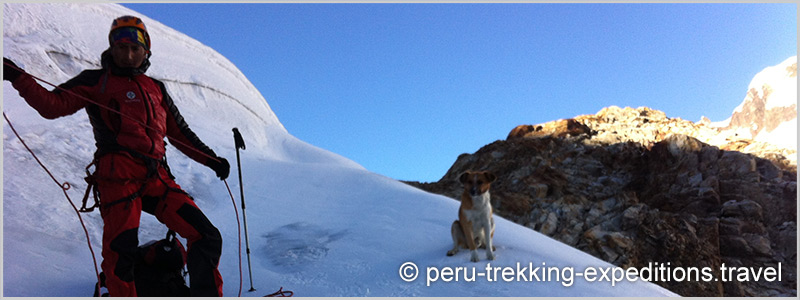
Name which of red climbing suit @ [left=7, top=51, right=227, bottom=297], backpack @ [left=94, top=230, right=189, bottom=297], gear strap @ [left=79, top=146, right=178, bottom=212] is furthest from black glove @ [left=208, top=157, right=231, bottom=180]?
backpack @ [left=94, top=230, right=189, bottom=297]

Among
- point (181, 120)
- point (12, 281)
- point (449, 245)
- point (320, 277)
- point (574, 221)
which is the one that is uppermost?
point (574, 221)

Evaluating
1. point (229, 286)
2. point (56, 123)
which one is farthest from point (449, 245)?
point (56, 123)

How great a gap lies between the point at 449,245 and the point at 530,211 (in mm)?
18761

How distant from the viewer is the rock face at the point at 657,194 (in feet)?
71.0

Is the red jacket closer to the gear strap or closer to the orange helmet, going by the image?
the gear strap

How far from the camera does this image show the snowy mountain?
168 feet

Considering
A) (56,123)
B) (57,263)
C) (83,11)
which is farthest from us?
(83,11)

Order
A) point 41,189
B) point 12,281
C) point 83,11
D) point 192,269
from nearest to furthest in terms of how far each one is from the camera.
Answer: point 192,269 < point 12,281 < point 41,189 < point 83,11

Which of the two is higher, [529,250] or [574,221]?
[574,221]

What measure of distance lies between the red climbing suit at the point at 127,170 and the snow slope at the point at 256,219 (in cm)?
121

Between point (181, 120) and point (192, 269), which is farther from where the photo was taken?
point (181, 120)

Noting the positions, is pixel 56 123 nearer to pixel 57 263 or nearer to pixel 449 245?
pixel 57 263

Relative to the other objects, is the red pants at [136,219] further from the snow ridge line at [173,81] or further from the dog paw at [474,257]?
the snow ridge line at [173,81]

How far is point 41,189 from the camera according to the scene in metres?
6.14
